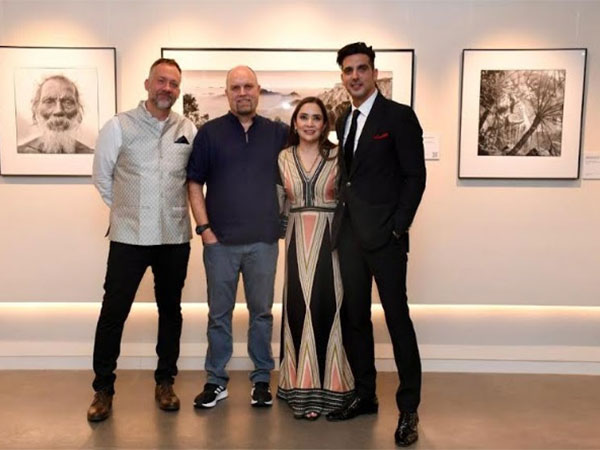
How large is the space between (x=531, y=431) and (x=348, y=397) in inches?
35.9

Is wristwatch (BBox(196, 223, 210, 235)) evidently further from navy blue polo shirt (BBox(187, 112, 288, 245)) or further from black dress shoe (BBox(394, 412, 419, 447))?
black dress shoe (BBox(394, 412, 419, 447))

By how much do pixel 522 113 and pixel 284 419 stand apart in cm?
240

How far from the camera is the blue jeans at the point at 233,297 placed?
3070 millimetres

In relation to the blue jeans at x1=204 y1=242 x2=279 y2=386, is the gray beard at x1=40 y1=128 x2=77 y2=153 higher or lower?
higher

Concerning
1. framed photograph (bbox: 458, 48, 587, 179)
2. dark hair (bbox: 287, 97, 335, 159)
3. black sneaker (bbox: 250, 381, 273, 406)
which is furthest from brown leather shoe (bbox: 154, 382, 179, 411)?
framed photograph (bbox: 458, 48, 587, 179)

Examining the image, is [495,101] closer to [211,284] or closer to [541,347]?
[541,347]

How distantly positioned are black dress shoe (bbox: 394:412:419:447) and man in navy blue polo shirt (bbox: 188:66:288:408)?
0.75 m

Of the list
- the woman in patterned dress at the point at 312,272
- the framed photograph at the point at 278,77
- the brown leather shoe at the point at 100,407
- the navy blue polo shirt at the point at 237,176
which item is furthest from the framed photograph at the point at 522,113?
the brown leather shoe at the point at 100,407

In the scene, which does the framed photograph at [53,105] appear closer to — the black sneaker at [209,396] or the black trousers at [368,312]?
the black sneaker at [209,396]

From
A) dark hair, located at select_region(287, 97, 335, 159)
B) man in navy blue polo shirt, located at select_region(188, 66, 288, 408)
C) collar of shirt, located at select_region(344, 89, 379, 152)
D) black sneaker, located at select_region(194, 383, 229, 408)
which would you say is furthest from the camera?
black sneaker, located at select_region(194, 383, 229, 408)

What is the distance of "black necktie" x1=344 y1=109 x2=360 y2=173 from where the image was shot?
2.79 m

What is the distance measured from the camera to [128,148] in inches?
114

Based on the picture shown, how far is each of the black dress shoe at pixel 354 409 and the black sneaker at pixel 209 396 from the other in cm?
64

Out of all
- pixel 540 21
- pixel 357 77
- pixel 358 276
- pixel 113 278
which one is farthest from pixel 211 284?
pixel 540 21
